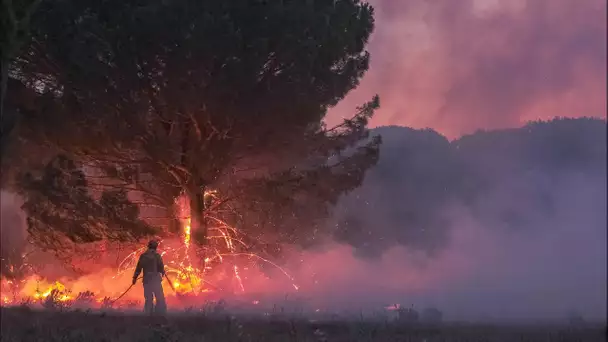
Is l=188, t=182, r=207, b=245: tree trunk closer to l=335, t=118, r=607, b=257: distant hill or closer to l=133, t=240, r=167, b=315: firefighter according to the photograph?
l=133, t=240, r=167, b=315: firefighter

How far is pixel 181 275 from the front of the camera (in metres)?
22.2

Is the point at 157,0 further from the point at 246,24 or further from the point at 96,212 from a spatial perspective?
the point at 96,212

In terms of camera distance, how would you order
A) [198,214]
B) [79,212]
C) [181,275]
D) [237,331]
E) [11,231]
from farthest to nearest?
1. [11,231]
2. [181,275]
3. [198,214]
4. [79,212]
5. [237,331]

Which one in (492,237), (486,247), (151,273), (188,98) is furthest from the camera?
(492,237)

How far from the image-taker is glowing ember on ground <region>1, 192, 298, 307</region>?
21.7 meters

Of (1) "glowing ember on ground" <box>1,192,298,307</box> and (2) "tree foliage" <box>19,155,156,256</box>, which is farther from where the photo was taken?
(1) "glowing ember on ground" <box>1,192,298,307</box>

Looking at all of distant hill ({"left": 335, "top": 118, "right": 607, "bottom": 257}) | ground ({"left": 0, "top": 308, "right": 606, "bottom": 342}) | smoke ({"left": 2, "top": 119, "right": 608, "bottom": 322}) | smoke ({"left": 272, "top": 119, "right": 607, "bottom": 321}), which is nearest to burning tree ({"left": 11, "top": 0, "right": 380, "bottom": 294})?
smoke ({"left": 2, "top": 119, "right": 608, "bottom": 322})

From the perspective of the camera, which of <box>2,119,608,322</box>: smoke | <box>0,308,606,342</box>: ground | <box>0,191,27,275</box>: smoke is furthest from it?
<box>0,191,27,275</box>: smoke

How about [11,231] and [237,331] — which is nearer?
[237,331]

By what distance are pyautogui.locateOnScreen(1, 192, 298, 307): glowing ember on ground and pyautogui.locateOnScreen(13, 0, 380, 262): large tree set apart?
112 centimetres

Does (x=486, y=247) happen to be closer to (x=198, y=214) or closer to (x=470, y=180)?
(x=198, y=214)

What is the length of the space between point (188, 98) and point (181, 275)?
6918 millimetres

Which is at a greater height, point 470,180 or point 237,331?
point 470,180

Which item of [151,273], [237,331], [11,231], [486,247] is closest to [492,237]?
[486,247]
